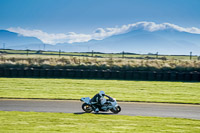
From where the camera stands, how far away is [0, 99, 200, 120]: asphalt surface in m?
18.2

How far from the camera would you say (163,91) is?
27828mm

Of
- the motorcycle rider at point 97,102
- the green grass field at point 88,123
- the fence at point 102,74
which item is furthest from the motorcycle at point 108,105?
the fence at point 102,74

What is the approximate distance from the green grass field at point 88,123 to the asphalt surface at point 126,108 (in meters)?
1.73

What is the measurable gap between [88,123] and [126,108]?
5.80 m

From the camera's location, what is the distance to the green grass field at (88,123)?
43.3 ft

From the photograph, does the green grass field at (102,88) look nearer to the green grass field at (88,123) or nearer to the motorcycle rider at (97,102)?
the motorcycle rider at (97,102)

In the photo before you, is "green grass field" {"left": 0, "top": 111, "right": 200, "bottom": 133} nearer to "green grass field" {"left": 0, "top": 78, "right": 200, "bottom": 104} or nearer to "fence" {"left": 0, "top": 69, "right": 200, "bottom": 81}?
"green grass field" {"left": 0, "top": 78, "right": 200, "bottom": 104}

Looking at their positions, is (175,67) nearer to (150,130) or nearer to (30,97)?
(30,97)

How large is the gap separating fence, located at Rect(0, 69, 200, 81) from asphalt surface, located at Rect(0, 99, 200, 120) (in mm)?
13085

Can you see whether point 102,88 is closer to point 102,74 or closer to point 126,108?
point 102,74

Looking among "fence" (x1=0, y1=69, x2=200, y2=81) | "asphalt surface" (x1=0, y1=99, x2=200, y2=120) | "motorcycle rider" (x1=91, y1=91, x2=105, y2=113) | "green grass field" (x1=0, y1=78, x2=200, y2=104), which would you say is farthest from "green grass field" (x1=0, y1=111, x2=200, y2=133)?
"fence" (x1=0, y1=69, x2=200, y2=81)

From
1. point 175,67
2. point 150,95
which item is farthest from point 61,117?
point 175,67

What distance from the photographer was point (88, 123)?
1452cm

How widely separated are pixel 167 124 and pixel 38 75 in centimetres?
2369
